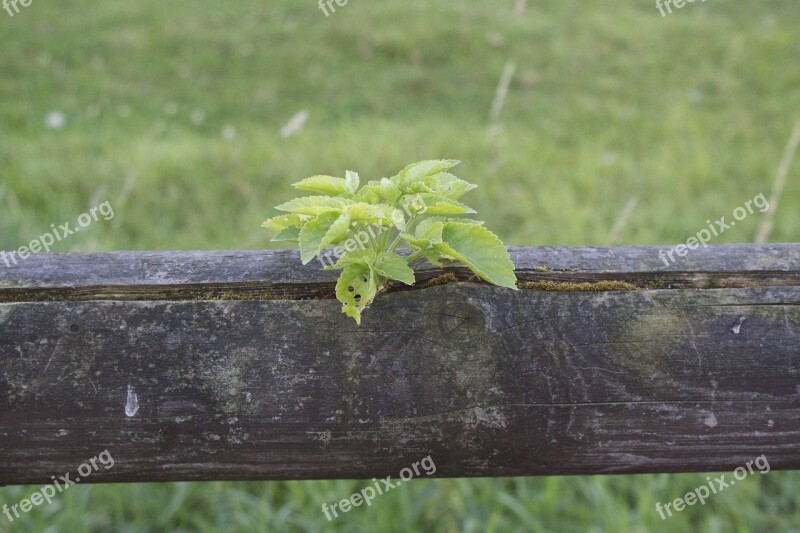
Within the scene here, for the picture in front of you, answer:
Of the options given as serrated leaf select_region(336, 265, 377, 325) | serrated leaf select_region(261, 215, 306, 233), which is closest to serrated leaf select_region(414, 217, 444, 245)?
serrated leaf select_region(336, 265, 377, 325)

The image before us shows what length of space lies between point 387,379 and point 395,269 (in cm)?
17

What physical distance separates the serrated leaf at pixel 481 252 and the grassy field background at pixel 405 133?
5.28ft

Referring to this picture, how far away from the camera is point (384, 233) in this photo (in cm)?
111

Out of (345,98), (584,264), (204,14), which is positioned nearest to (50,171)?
(345,98)

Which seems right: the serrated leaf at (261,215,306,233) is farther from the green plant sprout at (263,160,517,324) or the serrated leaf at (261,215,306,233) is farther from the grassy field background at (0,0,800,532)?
the grassy field background at (0,0,800,532)

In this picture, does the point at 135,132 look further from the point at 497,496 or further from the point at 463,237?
the point at 463,237

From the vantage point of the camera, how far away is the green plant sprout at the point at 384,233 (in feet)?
3.33

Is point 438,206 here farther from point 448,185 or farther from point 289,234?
point 289,234

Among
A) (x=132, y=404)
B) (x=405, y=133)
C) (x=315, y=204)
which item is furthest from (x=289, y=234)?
(x=405, y=133)

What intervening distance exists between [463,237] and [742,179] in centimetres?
423

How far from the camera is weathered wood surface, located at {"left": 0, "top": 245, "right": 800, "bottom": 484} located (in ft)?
3.47

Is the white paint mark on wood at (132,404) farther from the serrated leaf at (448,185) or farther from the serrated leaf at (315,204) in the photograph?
the serrated leaf at (448,185)

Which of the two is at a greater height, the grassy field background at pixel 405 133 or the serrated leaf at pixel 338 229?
the grassy field background at pixel 405 133

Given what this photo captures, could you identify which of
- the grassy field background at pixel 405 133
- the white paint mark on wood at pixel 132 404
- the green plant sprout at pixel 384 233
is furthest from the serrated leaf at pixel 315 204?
the grassy field background at pixel 405 133
